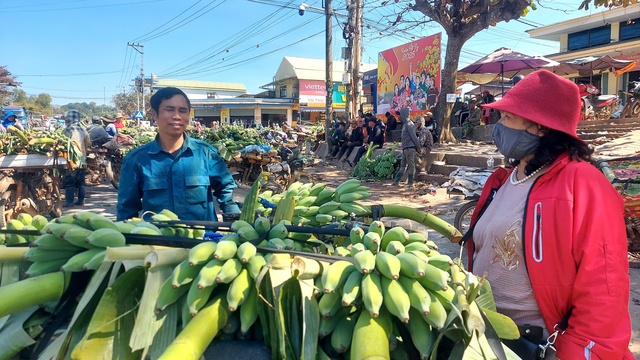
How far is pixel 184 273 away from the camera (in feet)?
3.32

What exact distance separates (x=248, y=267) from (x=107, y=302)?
1.08 ft

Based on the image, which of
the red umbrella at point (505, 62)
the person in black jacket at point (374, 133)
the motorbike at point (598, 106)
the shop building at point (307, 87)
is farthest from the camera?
the shop building at point (307, 87)

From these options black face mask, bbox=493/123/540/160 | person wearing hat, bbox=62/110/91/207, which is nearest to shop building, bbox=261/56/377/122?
person wearing hat, bbox=62/110/91/207

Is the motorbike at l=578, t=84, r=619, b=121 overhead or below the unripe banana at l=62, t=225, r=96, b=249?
overhead

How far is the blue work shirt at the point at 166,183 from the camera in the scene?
7.84 feet

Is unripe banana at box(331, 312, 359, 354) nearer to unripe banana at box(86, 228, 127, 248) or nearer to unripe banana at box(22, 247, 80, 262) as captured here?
unripe banana at box(86, 228, 127, 248)

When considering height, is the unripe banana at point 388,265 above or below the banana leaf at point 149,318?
above

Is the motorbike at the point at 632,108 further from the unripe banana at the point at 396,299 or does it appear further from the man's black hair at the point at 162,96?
the unripe banana at the point at 396,299

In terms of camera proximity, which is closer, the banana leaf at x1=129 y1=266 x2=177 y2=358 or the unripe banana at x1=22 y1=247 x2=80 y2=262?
the banana leaf at x1=129 y1=266 x2=177 y2=358

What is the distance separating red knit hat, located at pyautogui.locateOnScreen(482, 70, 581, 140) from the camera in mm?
1494

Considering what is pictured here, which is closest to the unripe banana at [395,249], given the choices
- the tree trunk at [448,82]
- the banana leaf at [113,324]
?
the banana leaf at [113,324]

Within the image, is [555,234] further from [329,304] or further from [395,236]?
[329,304]

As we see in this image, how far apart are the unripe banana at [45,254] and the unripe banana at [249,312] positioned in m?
0.58

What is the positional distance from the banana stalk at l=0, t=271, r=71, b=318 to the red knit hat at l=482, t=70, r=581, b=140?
157 cm
